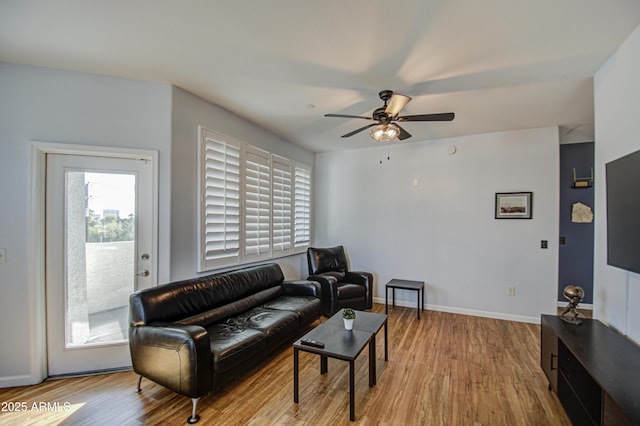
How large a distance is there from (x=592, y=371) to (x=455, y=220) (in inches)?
118

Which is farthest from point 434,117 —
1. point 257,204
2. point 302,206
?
point 302,206

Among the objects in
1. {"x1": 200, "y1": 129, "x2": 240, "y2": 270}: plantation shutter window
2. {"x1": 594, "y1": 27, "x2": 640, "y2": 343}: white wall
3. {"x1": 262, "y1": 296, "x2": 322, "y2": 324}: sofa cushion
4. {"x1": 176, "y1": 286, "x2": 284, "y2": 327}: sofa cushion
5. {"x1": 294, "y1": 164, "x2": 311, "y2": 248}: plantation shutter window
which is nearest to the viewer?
{"x1": 594, "y1": 27, "x2": 640, "y2": 343}: white wall

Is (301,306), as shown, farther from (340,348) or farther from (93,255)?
(93,255)

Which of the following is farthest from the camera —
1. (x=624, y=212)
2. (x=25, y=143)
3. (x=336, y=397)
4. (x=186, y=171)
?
(x=186, y=171)

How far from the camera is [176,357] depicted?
2.06m

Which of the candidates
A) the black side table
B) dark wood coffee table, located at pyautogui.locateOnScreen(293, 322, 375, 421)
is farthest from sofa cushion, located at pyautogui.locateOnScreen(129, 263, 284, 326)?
the black side table

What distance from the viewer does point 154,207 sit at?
2750mm

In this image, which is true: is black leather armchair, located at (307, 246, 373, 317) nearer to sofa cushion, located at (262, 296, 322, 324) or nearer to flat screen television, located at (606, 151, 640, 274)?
sofa cushion, located at (262, 296, 322, 324)

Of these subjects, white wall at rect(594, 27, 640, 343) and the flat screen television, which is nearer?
the flat screen television

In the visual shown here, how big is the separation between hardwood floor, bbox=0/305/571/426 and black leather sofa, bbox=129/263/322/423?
188 mm

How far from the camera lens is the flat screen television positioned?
178 cm

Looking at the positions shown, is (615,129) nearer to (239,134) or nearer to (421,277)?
(421,277)

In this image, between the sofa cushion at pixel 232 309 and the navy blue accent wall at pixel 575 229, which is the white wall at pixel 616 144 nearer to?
the navy blue accent wall at pixel 575 229

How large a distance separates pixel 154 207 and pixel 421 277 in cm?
393
